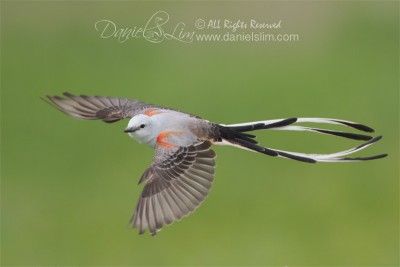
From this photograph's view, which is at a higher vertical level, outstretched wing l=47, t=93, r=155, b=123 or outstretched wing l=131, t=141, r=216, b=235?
outstretched wing l=47, t=93, r=155, b=123

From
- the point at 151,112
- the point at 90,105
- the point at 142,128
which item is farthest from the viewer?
the point at 90,105

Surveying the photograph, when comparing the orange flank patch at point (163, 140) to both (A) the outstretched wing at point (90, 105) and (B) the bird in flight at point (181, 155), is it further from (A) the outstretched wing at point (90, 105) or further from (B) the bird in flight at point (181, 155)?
(A) the outstretched wing at point (90, 105)

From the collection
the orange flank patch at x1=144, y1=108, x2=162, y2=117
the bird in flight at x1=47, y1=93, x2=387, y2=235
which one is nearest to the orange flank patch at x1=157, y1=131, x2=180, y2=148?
the bird in flight at x1=47, y1=93, x2=387, y2=235

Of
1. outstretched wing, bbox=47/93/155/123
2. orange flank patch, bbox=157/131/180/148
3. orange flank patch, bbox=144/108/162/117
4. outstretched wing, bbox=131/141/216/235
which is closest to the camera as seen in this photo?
outstretched wing, bbox=131/141/216/235

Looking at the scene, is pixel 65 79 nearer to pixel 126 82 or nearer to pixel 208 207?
pixel 126 82

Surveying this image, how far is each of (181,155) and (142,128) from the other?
0.23m

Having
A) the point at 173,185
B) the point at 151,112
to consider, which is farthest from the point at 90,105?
the point at 173,185

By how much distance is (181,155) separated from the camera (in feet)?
14.5

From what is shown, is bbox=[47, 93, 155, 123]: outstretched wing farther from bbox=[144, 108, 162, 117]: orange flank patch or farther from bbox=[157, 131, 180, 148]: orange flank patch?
bbox=[157, 131, 180, 148]: orange flank patch

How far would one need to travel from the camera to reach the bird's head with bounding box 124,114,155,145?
434 cm

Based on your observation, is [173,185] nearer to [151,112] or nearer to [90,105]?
[151,112]

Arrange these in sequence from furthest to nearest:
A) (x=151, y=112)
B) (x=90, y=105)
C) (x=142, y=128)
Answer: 1. (x=90, y=105)
2. (x=151, y=112)
3. (x=142, y=128)

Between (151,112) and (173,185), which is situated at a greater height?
(151,112)

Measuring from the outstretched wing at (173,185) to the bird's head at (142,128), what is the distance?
89mm
